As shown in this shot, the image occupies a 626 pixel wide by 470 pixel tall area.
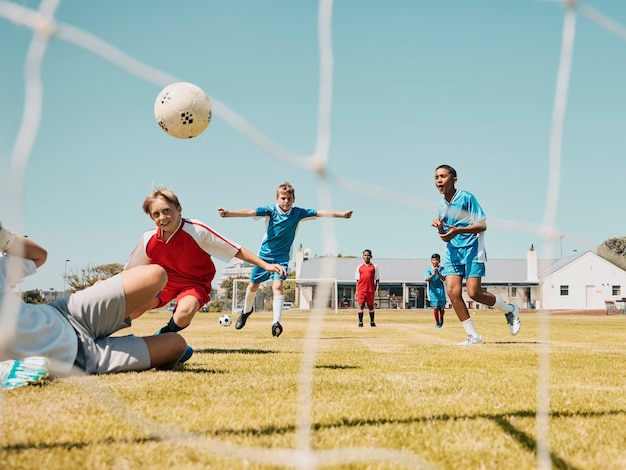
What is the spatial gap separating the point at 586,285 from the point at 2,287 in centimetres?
5249

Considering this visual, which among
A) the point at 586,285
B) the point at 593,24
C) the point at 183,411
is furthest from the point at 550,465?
the point at 586,285

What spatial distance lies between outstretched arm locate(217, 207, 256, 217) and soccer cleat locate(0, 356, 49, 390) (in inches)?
161

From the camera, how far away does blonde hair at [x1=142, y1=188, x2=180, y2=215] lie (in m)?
4.56

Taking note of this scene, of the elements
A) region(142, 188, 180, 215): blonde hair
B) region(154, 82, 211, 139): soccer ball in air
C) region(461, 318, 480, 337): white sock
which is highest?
region(154, 82, 211, 139): soccer ball in air

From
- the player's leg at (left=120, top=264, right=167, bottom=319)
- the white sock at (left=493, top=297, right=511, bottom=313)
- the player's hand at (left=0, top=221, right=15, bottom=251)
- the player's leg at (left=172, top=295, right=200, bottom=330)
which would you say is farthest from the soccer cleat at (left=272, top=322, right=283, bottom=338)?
the player's hand at (left=0, top=221, right=15, bottom=251)

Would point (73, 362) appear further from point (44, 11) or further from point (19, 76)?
point (44, 11)

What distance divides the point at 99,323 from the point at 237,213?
4.29 m

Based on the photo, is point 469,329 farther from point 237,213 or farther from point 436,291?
point 436,291

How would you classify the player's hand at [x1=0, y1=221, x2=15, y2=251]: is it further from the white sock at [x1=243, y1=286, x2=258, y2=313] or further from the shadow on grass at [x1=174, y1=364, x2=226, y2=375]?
the white sock at [x1=243, y1=286, x2=258, y2=313]

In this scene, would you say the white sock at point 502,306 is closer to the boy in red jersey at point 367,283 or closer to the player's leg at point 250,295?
the player's leg at point 250,295

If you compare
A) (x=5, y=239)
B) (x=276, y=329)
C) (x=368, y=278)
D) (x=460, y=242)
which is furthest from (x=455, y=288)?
(x=368, y=278)

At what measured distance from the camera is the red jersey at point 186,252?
486cm

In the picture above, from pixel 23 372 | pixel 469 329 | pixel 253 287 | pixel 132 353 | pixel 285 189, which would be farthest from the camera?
pixel 253 287

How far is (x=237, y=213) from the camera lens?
773 cm
